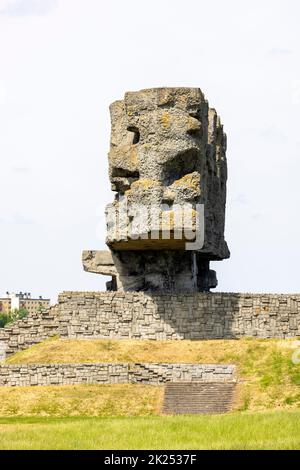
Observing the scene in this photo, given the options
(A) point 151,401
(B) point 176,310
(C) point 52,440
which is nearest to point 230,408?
(A) point 151,401

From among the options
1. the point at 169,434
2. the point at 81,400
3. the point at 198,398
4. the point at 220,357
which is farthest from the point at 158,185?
the point at 169,434

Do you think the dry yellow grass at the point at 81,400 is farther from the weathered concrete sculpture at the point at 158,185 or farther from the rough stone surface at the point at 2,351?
the weathered concrete sculpture at the point at 158,185

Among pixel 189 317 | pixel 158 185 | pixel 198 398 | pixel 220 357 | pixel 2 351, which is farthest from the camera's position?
pixel 2 351

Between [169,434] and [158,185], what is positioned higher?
[158,185]

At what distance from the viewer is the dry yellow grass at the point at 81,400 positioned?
4247 centimetres

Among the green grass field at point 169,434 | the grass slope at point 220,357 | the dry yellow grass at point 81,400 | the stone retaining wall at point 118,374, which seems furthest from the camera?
the stone retaining wall at point 118,374

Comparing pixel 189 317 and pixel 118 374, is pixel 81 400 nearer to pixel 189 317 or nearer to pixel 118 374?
pixel 118 374

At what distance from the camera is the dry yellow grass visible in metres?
42.5

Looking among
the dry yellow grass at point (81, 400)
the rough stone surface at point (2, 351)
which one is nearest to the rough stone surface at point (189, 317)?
the rough stone surface at point (2, 351)

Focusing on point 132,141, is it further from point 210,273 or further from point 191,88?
point 210,273

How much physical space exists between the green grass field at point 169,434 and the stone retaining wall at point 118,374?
28.6 feet

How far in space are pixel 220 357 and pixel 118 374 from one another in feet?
13.9

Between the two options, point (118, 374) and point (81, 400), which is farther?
point (118, 374)

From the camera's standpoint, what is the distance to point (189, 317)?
5062 cm
